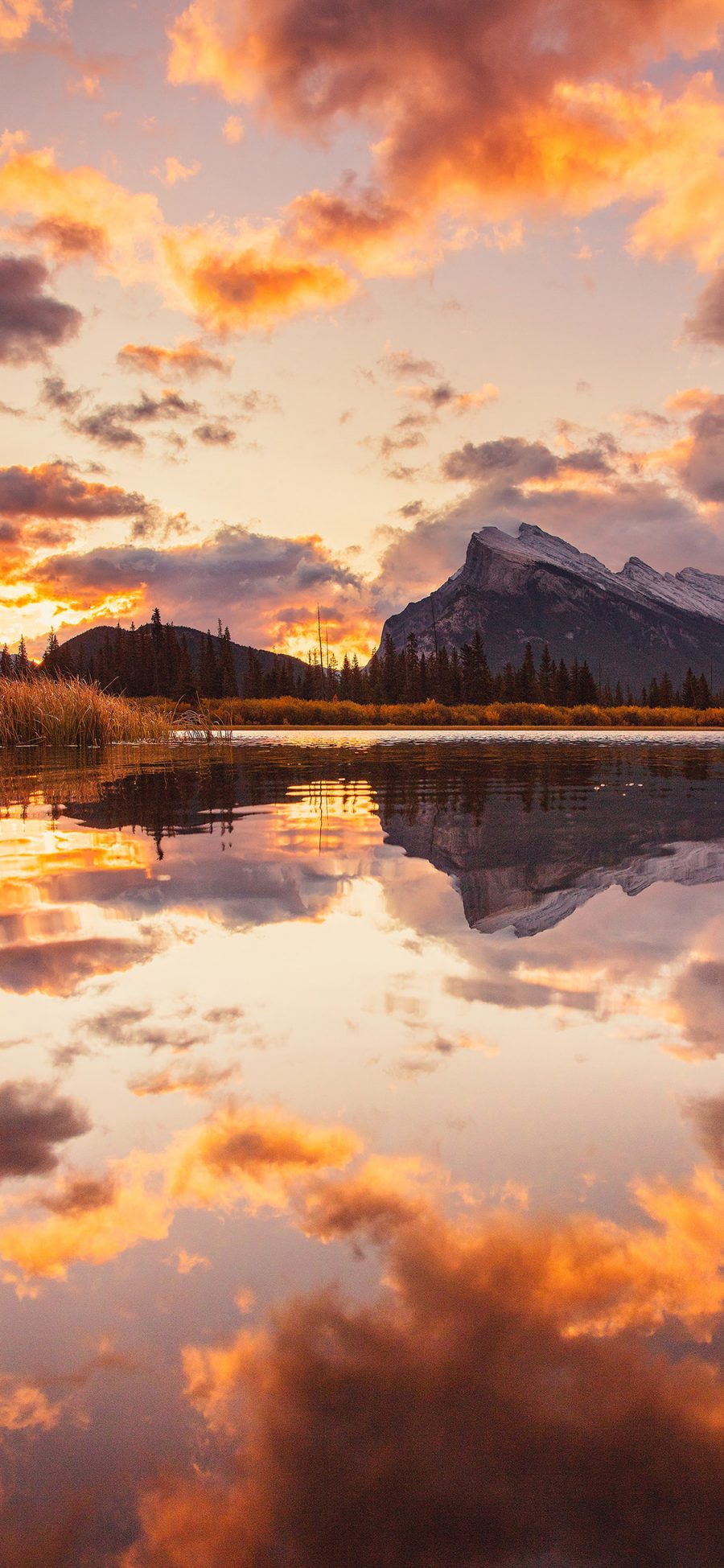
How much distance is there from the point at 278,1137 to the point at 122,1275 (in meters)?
0.64

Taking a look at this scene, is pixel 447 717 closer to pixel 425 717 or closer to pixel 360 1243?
pixel 425 717

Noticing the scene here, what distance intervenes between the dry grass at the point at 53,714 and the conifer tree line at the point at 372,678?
205 feet

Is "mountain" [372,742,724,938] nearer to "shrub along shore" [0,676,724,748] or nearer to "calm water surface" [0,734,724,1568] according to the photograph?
"calm water surface" [0,734,724,1568]

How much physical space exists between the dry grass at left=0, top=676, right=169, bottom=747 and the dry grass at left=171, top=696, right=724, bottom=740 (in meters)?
30.4

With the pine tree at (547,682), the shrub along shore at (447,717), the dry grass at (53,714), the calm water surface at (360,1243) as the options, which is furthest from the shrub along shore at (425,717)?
the pine tree at (547,682)

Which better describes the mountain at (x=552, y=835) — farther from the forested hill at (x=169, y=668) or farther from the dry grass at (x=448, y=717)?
the forested hill at (x=169, y=668)

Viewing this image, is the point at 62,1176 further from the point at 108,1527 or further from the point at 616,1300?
the point at 616,1300

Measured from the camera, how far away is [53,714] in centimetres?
2430

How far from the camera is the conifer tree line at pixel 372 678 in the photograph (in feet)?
319

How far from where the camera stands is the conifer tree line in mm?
97312

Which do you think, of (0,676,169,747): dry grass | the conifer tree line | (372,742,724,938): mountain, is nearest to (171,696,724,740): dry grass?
the conifer tree line

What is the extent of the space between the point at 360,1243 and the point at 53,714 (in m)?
24.0

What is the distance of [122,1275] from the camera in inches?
73.3

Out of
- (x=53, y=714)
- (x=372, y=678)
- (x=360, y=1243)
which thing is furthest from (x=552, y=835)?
(x=372, y=678)
